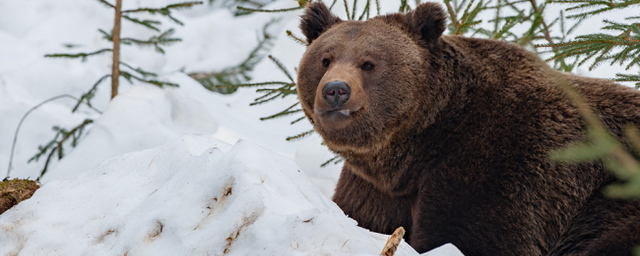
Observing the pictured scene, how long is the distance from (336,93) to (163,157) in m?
1.01

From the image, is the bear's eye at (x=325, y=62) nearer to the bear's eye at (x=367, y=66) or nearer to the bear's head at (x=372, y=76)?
the bear's head at (x=372, y=76)

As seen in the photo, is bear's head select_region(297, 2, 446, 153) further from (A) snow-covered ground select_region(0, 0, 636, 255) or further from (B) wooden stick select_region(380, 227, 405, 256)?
(B) wooden stick select_region(380, 227, 405, 256)

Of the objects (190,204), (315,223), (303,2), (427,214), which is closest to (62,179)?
(190,204)

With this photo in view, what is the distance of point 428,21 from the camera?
10.9 ft

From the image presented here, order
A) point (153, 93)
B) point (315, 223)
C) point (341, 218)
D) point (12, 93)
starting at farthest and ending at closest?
point (12, 93) → point (153, 93) → point (341, 218) → point (315, 223)

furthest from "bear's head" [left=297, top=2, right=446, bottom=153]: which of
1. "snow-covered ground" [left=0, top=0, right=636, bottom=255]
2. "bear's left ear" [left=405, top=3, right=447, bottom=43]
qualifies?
"snow-covered ground" [left=0, top=0, right=636, bottom=255]

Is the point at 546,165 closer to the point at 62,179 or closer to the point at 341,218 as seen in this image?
the point at 341,218

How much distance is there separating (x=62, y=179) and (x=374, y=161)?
6.04 ft

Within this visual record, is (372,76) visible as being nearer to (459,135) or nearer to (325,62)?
(325,62)

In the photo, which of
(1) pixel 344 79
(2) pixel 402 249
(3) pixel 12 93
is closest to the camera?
(2) pixel 402 249

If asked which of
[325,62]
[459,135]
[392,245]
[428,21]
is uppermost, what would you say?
[428,21]

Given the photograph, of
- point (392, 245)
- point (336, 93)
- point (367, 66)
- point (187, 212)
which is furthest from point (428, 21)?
point (187, 212)

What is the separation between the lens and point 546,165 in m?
2.88

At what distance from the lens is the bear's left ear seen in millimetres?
3289
